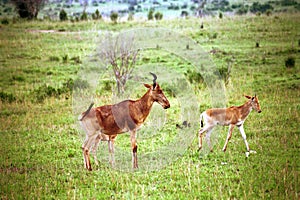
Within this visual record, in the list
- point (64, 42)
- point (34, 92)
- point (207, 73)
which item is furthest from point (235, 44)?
point (34, 92)

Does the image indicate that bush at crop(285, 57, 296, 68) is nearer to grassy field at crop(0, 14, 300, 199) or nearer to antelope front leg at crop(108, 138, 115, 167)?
grassy field at crop(0, 14, 300, 199)

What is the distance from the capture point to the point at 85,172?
8.23m

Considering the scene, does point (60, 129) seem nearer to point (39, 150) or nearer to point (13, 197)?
point (39, 150)

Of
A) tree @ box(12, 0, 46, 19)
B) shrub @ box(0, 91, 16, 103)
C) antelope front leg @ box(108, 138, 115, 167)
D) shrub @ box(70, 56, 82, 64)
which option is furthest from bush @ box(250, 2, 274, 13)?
antelope front leg @ box(108, 138, 115, 167)

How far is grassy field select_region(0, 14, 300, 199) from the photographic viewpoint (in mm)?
7590

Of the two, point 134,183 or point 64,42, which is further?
point 64,42

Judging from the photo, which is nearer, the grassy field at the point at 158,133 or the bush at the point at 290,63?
the grassy field at the point at 158,133

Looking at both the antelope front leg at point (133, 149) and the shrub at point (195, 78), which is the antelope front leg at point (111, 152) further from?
the shrub at point (195, 78)

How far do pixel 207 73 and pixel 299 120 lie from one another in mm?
5439

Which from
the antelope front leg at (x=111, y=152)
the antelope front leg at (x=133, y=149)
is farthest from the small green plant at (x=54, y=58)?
the antelope front leg at (x=133, y=149)

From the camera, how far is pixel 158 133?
1033cm

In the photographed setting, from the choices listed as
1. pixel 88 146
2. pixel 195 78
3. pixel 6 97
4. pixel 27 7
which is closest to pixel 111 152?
pixel 88 146

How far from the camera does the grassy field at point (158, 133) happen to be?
759 cm

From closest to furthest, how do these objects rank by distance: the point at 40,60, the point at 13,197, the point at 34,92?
the point at 13,197, the point at 34,92, the point at 40,60
